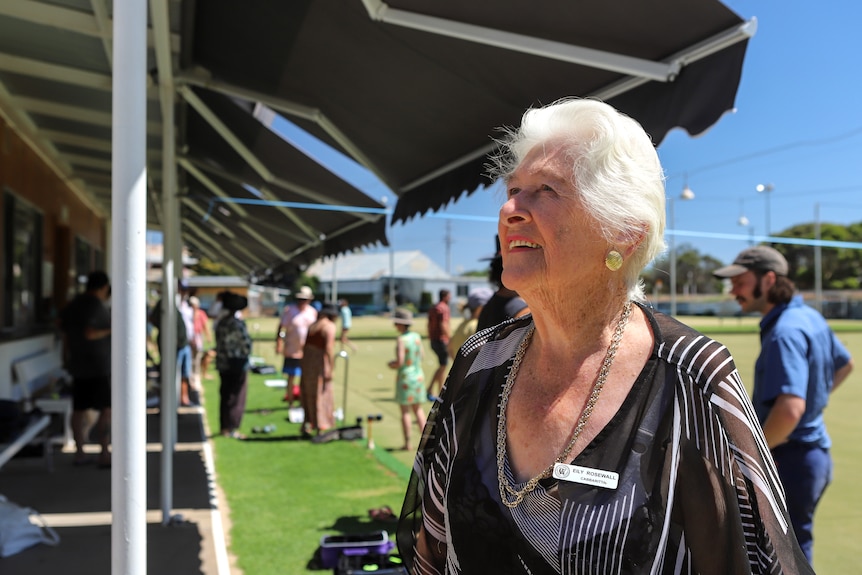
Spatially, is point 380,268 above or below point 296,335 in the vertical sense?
above

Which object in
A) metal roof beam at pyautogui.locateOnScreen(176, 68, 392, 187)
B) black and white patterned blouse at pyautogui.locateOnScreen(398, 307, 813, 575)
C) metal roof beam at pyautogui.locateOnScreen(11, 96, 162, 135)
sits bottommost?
black and white patterned blouse at pyautogui.locateOnScreen(398, 307, 813, 575)

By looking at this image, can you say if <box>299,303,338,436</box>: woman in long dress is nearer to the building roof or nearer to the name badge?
the name badge

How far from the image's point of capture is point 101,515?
→ 4914 mm

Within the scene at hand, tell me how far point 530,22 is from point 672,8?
59cm

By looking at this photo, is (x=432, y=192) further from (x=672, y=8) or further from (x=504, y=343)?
(x=504, y=343)

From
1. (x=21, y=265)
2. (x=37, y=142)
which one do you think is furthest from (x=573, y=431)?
(x=37, y=142)

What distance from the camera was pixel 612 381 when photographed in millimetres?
1288

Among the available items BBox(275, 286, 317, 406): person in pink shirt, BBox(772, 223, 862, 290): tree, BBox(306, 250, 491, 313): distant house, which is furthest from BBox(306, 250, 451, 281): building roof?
BBox(275, 286, 317, 406): person in pink shirt

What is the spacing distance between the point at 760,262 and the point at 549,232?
8.05 feet

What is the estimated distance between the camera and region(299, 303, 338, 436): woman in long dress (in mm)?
7859

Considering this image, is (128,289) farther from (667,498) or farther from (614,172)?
(667,498)

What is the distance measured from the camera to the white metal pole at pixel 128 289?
5.96 ft

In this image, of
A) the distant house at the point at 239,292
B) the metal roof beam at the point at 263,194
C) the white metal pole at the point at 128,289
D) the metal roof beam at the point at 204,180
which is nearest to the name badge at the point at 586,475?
the white metal pole at the point at 128,289

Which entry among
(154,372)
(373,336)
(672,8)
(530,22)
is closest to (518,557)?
(672,8)
